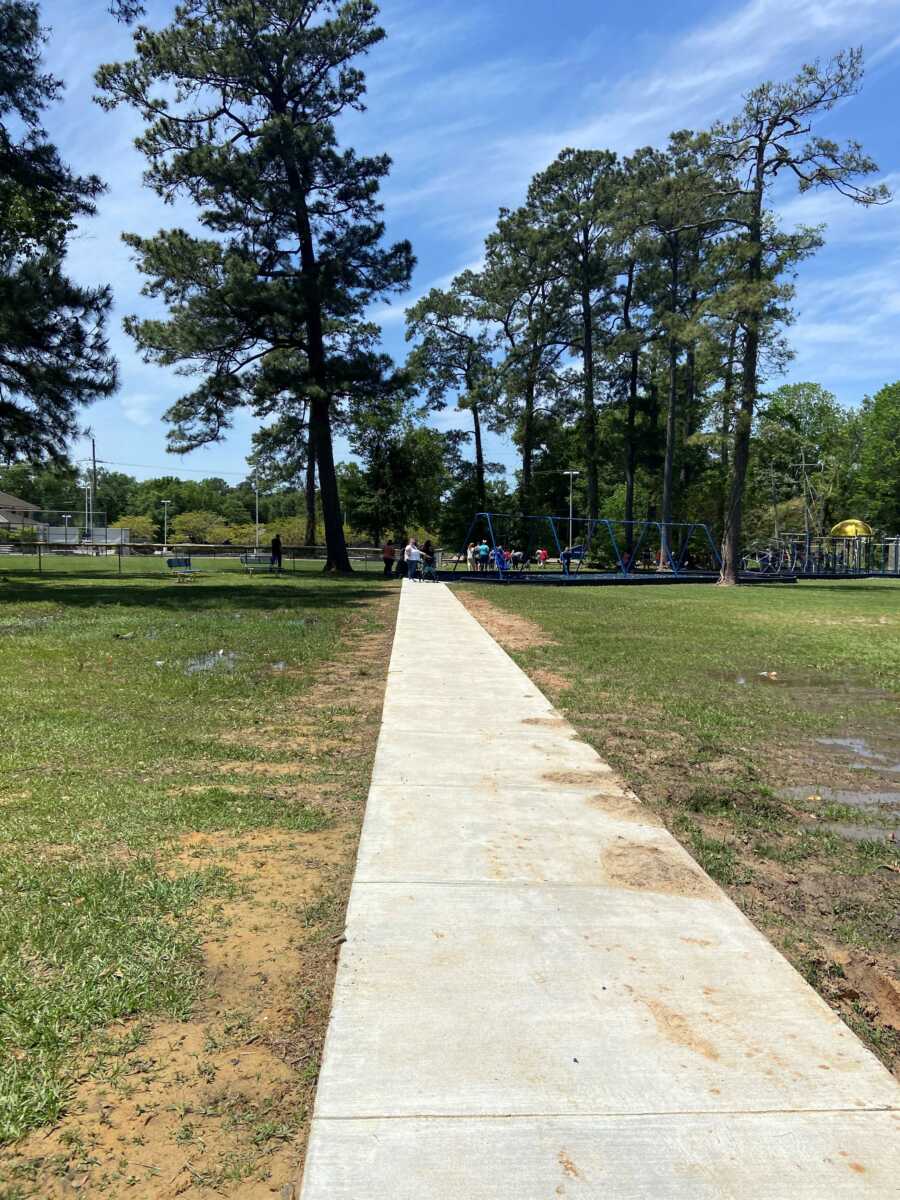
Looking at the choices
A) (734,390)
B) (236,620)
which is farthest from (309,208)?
(236,620)

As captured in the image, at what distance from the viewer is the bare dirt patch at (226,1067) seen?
1966 millimetres

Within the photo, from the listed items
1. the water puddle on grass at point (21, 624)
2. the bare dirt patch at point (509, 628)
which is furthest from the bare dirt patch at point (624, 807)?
the water puddle on grass at point (21, 624)

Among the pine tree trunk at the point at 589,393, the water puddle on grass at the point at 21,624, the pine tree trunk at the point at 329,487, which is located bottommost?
the water puddle on grass at the point at 21,624

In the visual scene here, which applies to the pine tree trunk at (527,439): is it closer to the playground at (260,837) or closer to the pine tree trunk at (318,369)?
the pine tree trunk at (318,369)

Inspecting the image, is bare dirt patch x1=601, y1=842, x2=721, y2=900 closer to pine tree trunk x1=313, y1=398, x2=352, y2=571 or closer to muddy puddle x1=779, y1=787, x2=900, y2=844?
muddy puddle x1=779, y1=787, x2=900, y2=844

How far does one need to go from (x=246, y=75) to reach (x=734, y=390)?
810 inches

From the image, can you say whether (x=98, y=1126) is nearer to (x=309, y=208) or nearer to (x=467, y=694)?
(x=467, y=694)

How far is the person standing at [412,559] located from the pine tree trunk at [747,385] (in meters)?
12.3

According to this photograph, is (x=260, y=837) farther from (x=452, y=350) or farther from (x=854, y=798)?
(x=452, y=350)

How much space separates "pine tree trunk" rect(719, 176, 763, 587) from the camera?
1134 inches

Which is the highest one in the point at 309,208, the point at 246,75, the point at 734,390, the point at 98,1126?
the point at 246,75

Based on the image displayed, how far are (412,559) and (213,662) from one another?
2054 centimetres

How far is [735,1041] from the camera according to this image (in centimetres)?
241

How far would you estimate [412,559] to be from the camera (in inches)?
1177
